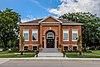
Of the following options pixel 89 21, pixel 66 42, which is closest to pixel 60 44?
pixel 66 42

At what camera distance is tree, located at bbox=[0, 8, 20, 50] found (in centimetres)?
7644

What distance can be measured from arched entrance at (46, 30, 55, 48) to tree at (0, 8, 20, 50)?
16216mm

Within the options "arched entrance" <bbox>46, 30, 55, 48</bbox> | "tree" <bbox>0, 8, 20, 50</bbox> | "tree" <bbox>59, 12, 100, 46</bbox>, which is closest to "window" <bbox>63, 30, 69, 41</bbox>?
"arched entrance" <bbox>46, 30, 55, 48</bbox>

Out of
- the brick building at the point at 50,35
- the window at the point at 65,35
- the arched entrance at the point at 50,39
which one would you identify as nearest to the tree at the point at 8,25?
the brick building at the point at 50,35

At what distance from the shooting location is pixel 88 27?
86250 mm

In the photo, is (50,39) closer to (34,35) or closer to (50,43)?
(50,43)

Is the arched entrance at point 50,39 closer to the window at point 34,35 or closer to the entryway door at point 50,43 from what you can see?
the entryway door at point 50,43

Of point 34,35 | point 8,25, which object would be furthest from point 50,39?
point 8,25

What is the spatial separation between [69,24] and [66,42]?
455cm

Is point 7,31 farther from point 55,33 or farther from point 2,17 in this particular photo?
point 55,33

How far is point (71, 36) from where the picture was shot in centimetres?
6512

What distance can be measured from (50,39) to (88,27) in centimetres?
2510

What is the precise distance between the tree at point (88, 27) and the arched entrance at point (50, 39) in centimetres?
2276

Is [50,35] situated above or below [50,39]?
above
